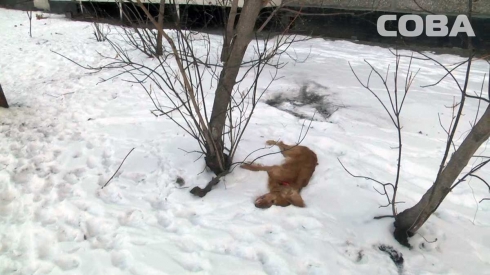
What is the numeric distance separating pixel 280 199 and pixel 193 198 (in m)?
0.63

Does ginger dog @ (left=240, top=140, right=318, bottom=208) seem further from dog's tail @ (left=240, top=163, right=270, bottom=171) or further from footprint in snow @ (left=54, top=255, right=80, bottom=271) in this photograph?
footprint in snow @ (left=54, top=255, right=80, bottom=271)

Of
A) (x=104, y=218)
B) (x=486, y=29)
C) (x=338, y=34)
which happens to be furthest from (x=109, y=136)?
(x=486, y=29)

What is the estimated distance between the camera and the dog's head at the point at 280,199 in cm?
246

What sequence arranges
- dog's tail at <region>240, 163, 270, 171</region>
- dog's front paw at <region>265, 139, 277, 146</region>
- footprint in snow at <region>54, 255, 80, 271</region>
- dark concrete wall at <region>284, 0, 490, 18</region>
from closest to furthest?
footprint in snow at <region>54, 255, 80, 271</region> → dog's tail at <region>240, 163, 270, 171</region> → dog's front paw at <region>265, 139, 277, 146</region> → dark concrete wall at <region>284, 0, 490, 18</region>

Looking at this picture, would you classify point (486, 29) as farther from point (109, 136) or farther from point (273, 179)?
point (109, 136)

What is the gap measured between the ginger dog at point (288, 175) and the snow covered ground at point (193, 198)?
78 mm

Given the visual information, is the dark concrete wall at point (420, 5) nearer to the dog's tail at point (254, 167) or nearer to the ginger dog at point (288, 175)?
the ginger dog at point (288, 175)

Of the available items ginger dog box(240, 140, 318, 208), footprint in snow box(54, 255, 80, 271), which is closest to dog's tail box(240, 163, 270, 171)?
ginger dog box(240, 140, 318, 208)

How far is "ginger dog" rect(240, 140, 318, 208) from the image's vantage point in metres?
2.49

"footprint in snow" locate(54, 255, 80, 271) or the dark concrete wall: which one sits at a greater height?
the dark concrete wall

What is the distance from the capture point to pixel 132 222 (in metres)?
2.27

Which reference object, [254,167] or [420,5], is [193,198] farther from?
[420,5]

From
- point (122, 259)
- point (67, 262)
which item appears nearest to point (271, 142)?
point (122, 259)

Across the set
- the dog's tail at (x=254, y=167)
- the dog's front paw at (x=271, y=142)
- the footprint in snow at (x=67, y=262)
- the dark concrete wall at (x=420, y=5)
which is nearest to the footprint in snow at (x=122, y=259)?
the footprint in snow at (x=67, y=262)
